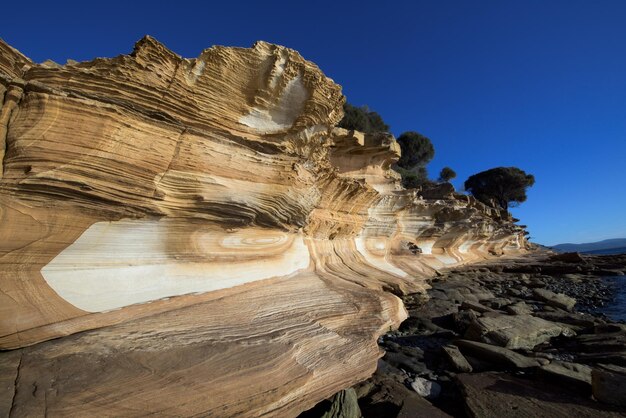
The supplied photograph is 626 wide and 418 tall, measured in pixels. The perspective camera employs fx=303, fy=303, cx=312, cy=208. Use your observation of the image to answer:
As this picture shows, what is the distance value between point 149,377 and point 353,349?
2.21 metres

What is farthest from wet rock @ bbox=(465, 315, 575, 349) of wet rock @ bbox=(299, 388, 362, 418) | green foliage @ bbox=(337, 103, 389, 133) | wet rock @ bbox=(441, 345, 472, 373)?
green foliage @ bbox=(337, 103, 389, 133)

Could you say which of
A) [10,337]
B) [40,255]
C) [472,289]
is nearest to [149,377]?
[10,337]

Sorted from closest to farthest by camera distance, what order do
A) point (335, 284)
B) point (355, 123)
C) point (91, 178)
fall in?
point (91, 178)
point (335, 284)
point (355, 123)

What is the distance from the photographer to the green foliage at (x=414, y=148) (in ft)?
102

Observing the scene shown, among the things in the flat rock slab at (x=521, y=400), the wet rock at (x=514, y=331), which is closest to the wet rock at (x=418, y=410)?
the flat rock slab at (x=521, y=400)

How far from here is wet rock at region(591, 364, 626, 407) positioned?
2697 mm

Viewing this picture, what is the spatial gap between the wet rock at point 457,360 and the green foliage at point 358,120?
17.1 m

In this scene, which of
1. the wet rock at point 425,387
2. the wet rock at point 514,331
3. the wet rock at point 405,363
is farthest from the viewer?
the wet rock at point 514,331

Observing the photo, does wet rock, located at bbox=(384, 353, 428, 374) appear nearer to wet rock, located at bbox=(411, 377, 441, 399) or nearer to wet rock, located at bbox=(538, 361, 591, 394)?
wet rock, located at bbox=(411, 377, 441, 399)

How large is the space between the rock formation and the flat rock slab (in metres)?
1.11

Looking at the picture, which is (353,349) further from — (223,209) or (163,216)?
(163,216)

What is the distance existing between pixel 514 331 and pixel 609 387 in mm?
1719

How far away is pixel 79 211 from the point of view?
3.14 metres

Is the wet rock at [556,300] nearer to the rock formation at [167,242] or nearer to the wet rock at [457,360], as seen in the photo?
the rock formation at [167,242]
